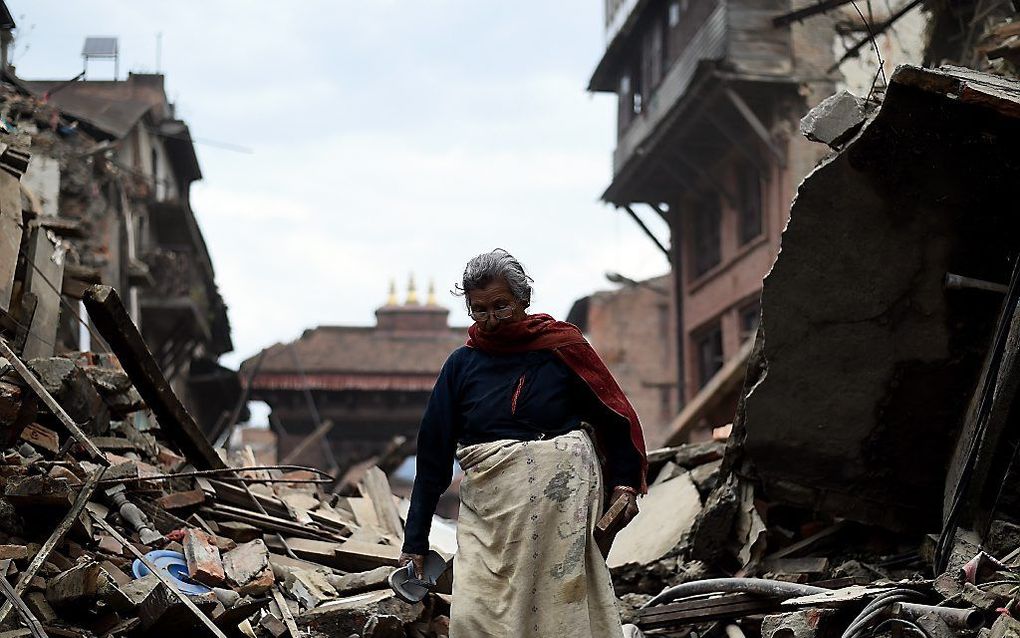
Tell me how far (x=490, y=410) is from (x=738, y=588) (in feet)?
Answer: 7.30

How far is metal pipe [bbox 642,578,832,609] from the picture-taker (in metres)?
5.92

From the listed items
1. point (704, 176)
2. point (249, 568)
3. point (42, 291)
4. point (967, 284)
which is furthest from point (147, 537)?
point (704, 176)

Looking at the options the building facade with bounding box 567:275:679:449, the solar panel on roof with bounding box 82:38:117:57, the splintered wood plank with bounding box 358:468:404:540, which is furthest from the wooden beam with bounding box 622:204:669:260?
the splintered wood plank with bounding box 358:468:404:540

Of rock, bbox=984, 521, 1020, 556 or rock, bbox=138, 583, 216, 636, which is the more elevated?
rock, bbox=984, 521, 1020, 556

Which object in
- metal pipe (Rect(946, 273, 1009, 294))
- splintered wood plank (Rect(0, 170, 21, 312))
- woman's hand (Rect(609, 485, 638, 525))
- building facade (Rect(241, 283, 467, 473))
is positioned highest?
splintered wood plank (Rect(0, 170, 21, 312))

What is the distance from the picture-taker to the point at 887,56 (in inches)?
901

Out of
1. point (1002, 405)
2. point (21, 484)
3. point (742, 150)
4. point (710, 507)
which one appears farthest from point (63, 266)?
point (742, 150)

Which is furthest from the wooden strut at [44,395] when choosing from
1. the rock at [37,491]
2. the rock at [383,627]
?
the rock at [383,627]

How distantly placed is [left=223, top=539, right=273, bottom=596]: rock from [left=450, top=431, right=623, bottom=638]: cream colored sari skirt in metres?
2.02

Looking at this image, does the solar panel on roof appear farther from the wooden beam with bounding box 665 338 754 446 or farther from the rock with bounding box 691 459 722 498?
the rock with bounding box 691 459 722 498

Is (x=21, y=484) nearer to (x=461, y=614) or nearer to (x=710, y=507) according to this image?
(x=461, y=614)

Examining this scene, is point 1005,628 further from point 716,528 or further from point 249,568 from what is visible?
point 249,568

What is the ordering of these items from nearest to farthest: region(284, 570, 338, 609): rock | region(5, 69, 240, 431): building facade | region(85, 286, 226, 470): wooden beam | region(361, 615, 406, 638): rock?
region(361, 615, 406, 638): rock
region(85, 286, 226, 470): wooden beam
region(284, 570, 338, 609): rock
region(5, 69, 240, 431): building facade

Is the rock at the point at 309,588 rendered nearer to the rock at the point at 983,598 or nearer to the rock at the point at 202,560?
the rock at the point at 202,560
